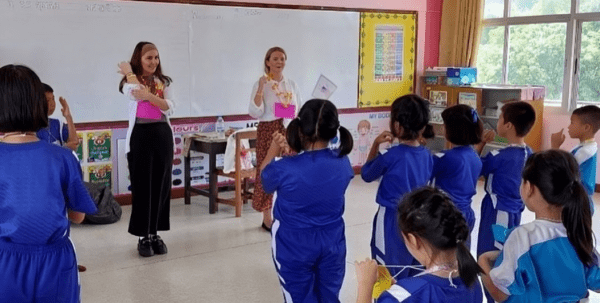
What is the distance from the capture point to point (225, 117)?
6.34 m

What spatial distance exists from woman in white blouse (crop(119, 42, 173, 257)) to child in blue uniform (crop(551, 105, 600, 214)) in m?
2.40

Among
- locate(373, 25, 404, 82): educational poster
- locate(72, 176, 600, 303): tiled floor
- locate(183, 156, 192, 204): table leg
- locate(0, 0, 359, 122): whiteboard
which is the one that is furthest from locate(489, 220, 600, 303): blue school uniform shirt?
locate(373, 25, 404, 82): educational poster

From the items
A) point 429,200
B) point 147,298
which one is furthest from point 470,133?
point 147,298

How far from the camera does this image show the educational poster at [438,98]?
7.56 meters

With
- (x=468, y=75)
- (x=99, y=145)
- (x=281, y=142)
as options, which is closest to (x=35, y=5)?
(x=99, y=145)

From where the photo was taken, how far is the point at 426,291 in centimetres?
153

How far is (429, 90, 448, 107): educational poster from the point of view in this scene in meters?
7.56

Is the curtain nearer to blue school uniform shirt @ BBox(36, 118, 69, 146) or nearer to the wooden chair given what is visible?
the wooden chair

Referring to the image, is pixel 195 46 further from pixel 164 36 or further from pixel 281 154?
pixel 281 154

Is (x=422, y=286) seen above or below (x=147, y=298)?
above

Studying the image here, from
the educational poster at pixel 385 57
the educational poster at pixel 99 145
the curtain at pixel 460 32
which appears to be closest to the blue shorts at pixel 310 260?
the educational poster at pixel 99 145

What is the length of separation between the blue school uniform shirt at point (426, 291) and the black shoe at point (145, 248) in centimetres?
305

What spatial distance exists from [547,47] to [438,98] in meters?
1.36

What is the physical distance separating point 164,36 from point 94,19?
65 cm
